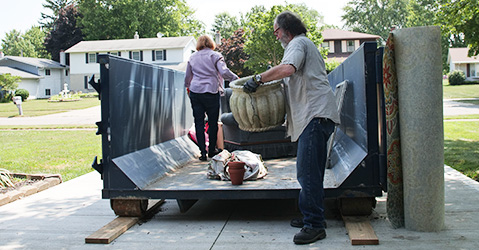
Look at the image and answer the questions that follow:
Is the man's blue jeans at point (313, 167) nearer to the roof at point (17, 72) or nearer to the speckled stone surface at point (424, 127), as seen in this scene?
the speckled stone surface at point (424, 127)

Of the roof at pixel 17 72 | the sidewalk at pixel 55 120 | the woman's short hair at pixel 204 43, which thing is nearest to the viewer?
the woman's short hair at pixel 204 43

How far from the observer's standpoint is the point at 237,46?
154ft

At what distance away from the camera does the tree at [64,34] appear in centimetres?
6738

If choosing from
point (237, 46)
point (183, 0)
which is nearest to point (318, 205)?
point (237, 46)

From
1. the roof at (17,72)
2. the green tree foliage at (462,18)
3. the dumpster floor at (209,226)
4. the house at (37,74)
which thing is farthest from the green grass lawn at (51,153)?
the house at (37,74)

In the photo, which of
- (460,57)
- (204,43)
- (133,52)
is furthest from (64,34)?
(204,43)

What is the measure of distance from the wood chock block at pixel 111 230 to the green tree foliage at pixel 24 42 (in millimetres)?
105142

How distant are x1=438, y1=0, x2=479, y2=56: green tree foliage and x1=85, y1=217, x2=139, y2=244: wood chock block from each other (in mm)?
6826

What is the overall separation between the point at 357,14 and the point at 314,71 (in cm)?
8065

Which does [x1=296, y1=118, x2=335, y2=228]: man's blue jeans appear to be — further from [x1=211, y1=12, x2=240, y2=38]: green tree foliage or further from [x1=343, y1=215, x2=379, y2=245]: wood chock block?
[x1=211, y1=12, x2=240, y2=38]: green tree foliage

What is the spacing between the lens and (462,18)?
8.66 m

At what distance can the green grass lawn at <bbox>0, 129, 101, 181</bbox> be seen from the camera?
858 cm

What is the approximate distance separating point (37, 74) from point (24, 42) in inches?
2250

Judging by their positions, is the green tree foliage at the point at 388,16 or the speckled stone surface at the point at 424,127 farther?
the green tree foliage at the point at 388,16
